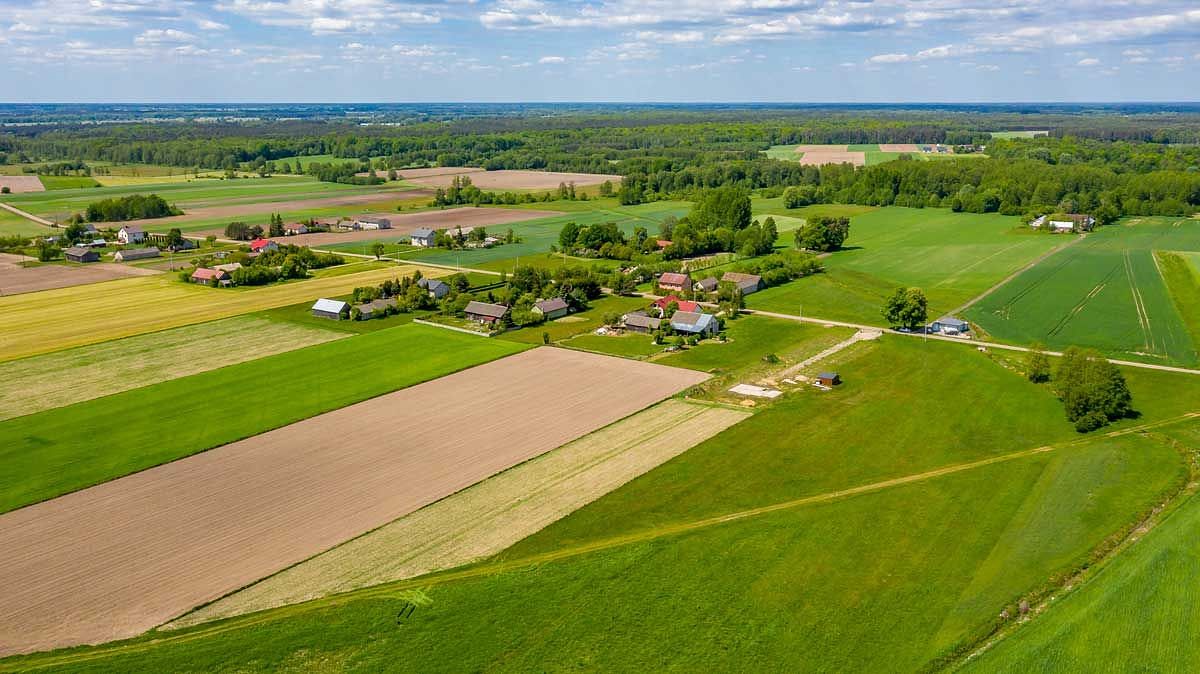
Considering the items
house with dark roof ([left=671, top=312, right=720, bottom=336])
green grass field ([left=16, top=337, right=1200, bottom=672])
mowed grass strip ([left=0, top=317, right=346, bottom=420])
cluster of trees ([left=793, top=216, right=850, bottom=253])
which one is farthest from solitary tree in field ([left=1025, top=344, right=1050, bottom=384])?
cluster of trees ([left=793, top=216, right=850, bottom=253])

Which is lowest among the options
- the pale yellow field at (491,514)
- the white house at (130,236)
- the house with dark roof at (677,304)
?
the pale yellow field at (491,514)

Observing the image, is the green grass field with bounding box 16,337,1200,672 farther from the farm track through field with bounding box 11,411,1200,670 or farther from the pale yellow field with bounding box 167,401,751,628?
the pale yellow field with bounding box 167,401,751,628

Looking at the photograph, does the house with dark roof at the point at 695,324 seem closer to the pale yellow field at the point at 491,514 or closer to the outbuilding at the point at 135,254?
the pale yellow field at the point at 491,514

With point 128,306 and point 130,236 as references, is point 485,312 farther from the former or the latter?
point 130,236

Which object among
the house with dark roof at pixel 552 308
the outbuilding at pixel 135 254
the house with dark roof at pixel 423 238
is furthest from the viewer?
the house with dark roof at pixel 423 238

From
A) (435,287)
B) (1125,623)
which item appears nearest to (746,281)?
A: (435,287)

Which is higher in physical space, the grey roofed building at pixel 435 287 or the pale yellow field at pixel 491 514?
the grey roofed building at pixel 435 287

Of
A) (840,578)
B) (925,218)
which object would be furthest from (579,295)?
(925,218)

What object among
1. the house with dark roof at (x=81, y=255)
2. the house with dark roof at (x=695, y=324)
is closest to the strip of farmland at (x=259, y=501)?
the house with dark roof at (x=695, y=324)

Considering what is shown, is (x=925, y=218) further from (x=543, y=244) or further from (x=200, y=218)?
(x=200, y=218)
